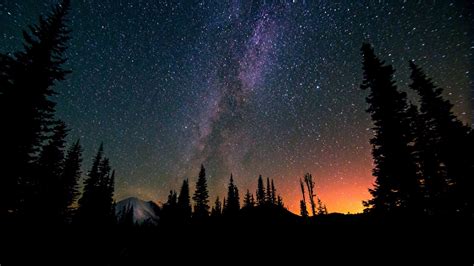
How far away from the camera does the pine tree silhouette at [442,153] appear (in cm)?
1622

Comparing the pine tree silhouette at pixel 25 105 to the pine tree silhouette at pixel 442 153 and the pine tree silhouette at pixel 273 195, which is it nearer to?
the pine tree silhouette at pixel 442 153

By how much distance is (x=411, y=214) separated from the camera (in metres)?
12.4

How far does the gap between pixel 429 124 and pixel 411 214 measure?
434 inches

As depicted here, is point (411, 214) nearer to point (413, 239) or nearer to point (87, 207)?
point (413, 239)

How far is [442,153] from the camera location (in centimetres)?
1742

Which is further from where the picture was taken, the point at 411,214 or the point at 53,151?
the point at 53,151

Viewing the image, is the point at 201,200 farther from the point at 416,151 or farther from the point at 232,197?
the point at 416,151

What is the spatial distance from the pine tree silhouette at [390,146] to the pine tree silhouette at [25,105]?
74.3 ft

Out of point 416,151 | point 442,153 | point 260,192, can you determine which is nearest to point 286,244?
point 416,151

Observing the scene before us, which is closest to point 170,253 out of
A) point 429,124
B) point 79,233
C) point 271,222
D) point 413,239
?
point 271,222

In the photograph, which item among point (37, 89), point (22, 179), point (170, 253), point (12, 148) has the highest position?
point (37, 89)

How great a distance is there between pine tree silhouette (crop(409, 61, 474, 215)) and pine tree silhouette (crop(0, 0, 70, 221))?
2564 cm

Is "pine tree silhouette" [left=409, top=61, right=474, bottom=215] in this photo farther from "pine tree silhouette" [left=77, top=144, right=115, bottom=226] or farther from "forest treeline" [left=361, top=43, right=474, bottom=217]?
"pine tree silhouette" [left=77, top=144, right=115, bottom=226]

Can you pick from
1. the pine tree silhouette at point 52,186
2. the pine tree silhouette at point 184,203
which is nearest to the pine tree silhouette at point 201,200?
the pine tree silhouette at point 184,203
